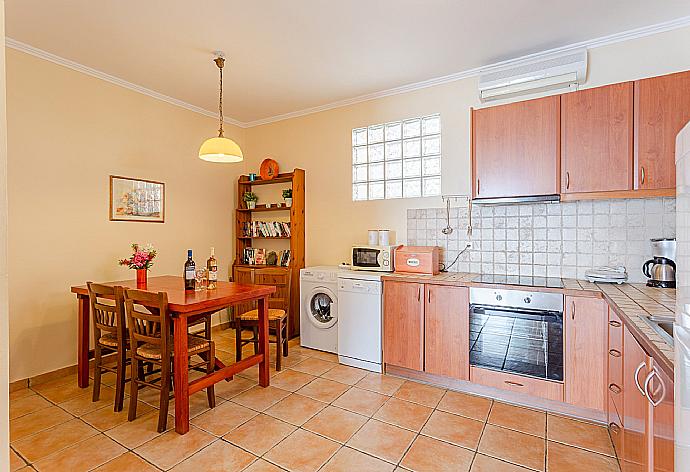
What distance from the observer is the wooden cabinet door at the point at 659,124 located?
2309mm

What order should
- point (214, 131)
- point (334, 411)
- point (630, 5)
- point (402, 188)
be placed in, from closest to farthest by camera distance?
point (630, 5), point (334, 411), point (402, 188), point (214, 131)

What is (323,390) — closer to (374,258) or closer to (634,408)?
(374,258)

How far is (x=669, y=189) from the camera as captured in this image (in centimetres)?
235

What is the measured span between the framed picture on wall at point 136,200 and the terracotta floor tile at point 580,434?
157 inches

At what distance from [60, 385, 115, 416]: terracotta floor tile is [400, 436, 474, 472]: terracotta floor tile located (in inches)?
83.3

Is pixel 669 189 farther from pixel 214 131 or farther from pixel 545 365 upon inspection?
pixel 214 131

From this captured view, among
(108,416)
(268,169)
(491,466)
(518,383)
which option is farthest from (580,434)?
(268,169)

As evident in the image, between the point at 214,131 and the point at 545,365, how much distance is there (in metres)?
4.31

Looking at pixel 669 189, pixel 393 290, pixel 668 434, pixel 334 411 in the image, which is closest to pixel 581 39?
pixel 669 189

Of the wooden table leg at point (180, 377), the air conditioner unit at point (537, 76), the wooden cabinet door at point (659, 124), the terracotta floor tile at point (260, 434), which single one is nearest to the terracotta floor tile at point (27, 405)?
the wooden table leg at point (180, 377)

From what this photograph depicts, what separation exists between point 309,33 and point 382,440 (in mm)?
2861

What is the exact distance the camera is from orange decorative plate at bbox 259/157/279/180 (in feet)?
15.1

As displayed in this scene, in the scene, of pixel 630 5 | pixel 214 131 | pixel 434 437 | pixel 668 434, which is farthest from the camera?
pixel 214 131

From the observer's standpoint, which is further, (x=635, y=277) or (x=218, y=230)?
(x=218, y=230)
